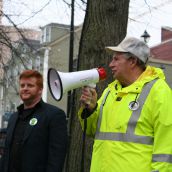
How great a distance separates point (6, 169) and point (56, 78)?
3.54 ft

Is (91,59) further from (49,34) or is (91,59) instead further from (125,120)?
(49,34)

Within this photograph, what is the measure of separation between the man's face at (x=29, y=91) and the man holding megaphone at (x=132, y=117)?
715 millimetres

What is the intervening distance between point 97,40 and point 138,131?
2941 mm

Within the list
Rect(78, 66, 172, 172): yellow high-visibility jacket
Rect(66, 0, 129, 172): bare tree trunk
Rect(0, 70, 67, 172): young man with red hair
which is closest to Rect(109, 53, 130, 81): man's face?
Rect(78, 66, 172, 172): yellow high-visibility jacket

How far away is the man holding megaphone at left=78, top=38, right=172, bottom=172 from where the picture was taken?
361cm

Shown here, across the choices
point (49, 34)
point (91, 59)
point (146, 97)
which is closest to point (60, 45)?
point (49, 34)

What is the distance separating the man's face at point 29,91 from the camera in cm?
463

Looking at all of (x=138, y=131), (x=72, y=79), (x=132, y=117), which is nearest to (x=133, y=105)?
(x=132, y=117)

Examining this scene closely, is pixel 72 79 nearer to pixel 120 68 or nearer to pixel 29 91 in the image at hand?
pixel 120 68

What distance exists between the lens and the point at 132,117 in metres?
3.73

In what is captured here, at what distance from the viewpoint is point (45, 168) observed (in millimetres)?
4531

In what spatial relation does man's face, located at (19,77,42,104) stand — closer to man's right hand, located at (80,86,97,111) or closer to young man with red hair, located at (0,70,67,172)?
young man with red hair, located at (0,70,67,172)

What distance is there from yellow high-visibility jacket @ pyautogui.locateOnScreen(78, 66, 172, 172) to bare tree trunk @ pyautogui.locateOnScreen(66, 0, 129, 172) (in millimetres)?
2494

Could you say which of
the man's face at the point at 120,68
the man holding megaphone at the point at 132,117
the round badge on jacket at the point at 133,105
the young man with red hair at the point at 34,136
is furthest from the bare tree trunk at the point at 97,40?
the round badge on jacket at the point at 133,105
